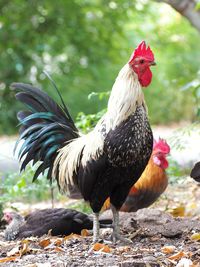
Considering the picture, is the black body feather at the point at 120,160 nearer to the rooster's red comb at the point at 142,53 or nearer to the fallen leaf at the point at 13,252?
the rooster's red comb at the point at 142,53

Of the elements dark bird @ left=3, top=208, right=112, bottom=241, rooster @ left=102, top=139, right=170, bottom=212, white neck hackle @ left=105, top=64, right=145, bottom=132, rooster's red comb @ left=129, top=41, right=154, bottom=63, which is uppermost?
rooster's red comb @ left=129, top=41, right=154, bottom=63

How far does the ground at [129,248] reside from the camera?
397 cm

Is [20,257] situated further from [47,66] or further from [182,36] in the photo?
[182,36]

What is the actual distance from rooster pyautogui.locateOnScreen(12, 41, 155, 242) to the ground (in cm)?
25

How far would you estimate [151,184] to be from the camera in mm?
5750

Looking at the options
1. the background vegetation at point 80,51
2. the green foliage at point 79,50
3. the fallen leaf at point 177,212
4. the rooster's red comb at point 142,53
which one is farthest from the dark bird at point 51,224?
the green foliage at point 79,50

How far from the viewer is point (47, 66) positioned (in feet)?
48.2

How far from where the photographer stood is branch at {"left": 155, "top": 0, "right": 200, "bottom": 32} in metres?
7.47

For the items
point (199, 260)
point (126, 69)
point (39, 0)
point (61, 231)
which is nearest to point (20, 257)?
point (61, 231)

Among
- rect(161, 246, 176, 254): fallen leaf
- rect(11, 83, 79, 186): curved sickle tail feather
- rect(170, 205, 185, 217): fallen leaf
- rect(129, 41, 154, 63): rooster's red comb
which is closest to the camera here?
rect(161, 246, 176, 254): fallen leaf

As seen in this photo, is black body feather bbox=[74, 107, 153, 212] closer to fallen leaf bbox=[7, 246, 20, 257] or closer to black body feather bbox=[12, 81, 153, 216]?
black body feather bbox=[12, 81, 153, 216]

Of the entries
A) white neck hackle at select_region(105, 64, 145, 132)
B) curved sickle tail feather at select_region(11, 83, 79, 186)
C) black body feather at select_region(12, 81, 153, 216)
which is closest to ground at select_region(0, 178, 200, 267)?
black body feather at select_region(12, 81, 153, 216)

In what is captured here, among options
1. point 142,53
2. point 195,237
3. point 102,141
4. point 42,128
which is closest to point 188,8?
point 142,53

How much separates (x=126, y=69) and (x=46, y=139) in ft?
3.05
